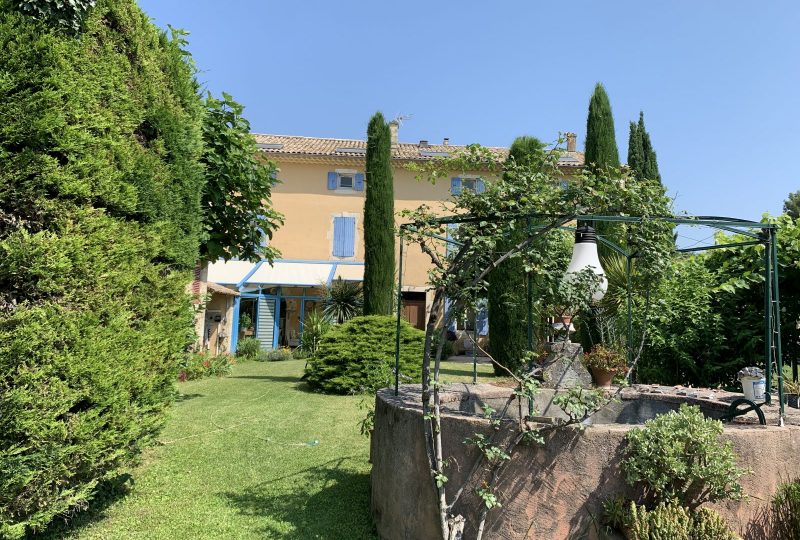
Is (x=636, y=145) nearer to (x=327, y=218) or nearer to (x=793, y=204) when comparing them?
(x=327, y=218)

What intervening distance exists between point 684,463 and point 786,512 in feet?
3.23

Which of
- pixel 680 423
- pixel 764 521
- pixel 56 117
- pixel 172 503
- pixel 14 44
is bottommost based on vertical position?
pixel 172 503

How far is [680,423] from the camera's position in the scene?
355cm

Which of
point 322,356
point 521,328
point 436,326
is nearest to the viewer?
point 436,326

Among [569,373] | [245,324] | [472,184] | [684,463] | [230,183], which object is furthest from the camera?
[245,324]

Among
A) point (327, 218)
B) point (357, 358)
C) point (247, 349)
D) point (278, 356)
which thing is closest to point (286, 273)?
point (327, 218)

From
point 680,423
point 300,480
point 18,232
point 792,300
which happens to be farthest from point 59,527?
point 792,300

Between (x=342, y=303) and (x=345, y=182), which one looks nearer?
(x=342, y=303)

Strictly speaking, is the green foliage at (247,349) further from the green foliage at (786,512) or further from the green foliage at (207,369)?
the green foliage at (786,512)

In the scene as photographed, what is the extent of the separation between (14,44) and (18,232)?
1359mm

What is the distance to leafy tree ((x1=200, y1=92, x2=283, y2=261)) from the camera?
7801mm

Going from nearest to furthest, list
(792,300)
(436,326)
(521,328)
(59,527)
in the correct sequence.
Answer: (436,326) → (59,527) → (792,300) → (521,328)

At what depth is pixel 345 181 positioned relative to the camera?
25953 millimetres

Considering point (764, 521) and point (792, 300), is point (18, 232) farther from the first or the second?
point (792, 300)
